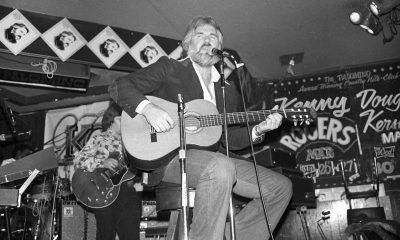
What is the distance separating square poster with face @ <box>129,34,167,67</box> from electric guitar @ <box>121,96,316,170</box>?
314cm

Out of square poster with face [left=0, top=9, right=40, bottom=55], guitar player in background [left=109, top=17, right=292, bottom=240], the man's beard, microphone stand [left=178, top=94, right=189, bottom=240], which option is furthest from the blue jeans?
square poster with face [left=0, top=9, right=40, bottom=55]

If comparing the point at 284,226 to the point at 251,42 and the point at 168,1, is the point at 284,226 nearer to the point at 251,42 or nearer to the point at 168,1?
the point at 251,42

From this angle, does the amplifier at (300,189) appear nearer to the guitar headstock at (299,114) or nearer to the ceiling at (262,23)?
the guitar headstock at (299,114)

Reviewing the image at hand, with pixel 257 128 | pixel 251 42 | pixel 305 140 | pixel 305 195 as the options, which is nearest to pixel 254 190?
pixel 257 128

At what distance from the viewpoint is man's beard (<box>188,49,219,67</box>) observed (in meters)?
3.56

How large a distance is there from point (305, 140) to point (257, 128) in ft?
15.7

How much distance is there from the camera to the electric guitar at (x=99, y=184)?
5.04 m

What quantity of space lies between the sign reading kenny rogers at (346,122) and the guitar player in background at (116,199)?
375 cm

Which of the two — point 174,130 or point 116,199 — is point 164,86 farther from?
point 116,199

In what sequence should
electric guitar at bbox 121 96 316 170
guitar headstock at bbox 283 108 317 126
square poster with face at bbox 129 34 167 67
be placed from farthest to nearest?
square poster with face at bbox 129 34 167 67 → guitar headstock at bbox 283 108 317 126 → electric guitar at bbox 121 96 316 170

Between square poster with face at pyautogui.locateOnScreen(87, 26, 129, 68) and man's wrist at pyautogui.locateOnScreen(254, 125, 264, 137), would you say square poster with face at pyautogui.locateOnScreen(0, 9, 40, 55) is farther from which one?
man's wrist at pyautogui.locateOnScreen(254, 125, 264, 137)

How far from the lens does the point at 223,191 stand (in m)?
2.61

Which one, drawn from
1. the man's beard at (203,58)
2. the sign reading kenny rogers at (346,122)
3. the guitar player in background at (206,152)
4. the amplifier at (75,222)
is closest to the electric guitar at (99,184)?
the amplifier at (75,222)

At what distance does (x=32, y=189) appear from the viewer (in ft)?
18.1
